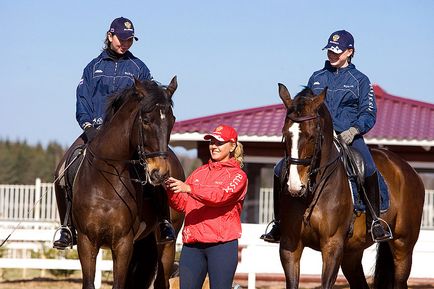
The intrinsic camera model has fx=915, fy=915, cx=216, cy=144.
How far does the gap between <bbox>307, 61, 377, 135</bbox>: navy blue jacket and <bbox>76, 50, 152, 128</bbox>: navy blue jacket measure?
1885 mm

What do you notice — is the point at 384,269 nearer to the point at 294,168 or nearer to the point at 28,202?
the point at 294,168

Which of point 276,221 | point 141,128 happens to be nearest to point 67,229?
point 141,128

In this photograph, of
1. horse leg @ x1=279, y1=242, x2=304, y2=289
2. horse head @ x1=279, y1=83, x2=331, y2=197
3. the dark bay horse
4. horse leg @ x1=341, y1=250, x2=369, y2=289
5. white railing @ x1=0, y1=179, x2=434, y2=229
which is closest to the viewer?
horse head @ x1=279, y1=83, x2=331, y2=197

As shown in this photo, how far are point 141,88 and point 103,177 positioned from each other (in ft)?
3.35

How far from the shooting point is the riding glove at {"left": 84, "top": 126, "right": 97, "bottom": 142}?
8898 mm

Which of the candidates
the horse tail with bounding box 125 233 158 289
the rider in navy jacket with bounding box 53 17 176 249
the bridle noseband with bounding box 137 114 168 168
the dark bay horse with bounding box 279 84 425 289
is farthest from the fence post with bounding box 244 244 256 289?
the bridle noseband with bounding box 137 114 168 168

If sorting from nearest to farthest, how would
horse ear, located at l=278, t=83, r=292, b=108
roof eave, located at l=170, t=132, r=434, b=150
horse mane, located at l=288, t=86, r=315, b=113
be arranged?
horse mane, located at l=288, t=86, r=315, b=113, horse ear, located at l=278, t=83, r=292, b=108, roof eave, located at l=170, t=132, r=434, b=150

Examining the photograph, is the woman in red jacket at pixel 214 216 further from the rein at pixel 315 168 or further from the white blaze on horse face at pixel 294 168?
the rein at pixel 315 168

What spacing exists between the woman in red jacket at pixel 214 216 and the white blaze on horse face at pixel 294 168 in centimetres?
59

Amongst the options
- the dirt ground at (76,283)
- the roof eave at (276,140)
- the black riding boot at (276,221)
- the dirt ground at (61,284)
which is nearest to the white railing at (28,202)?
the roof eave at (276,140)

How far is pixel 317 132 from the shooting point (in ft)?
26.7

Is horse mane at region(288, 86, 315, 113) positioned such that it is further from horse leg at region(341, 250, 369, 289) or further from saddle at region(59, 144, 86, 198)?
horse leg at region(341, 250, 369, 289)

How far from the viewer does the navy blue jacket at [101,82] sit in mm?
9258

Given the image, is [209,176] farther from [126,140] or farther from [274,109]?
[274,109]
